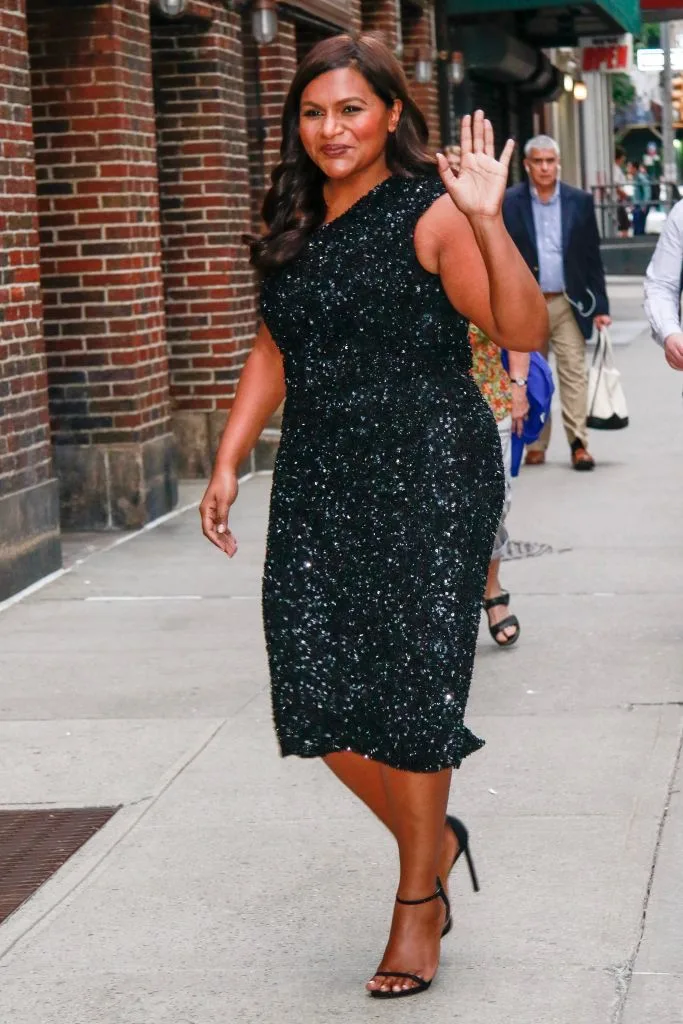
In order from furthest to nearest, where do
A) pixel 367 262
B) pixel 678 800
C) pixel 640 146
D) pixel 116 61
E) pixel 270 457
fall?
1. pixel 640 146
2. pixel 270 457
3. pixel 116 61
4. pixel 678 800
5. pixel 367 262

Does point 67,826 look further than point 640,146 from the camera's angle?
No

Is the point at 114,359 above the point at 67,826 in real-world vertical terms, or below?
above

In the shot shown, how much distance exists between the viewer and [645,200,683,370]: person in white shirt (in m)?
6.40

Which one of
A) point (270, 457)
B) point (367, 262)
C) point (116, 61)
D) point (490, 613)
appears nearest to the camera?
point (367, 262)

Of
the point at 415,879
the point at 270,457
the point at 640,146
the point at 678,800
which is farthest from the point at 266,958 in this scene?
the point at 640,146

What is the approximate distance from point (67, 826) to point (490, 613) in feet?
7.69

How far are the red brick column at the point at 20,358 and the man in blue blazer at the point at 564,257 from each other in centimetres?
313

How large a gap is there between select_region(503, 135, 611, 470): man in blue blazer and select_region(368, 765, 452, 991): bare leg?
721 centimetres

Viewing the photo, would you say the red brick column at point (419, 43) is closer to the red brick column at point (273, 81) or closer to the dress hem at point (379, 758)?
the red brick column at point (273, 81)

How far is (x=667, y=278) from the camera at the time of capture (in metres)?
6.49

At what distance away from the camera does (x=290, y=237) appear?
3998 millimetres

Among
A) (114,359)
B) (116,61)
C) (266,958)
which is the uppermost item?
(116,61)

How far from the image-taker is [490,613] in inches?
282

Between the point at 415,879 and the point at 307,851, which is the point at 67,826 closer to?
the point at 307,851
